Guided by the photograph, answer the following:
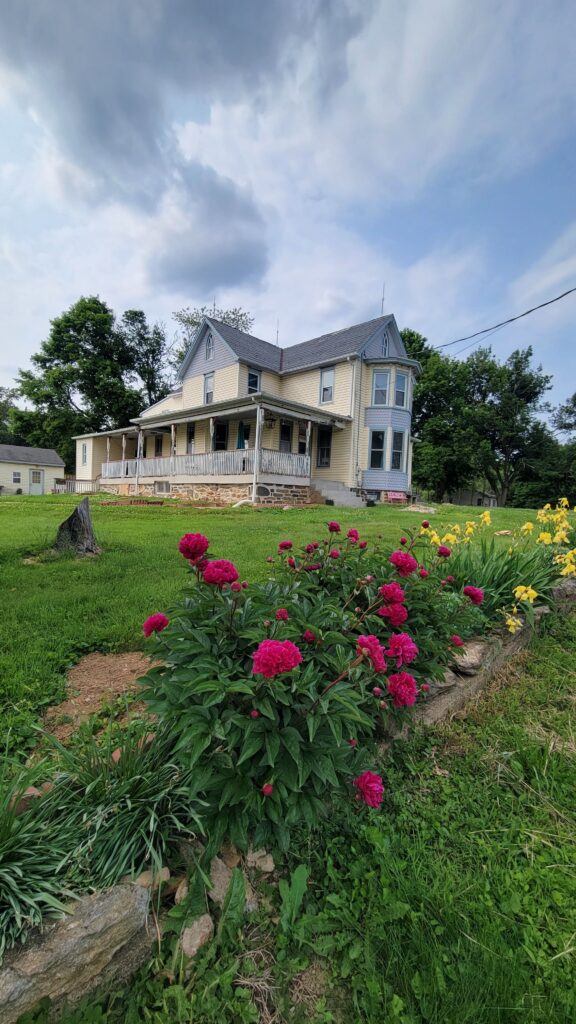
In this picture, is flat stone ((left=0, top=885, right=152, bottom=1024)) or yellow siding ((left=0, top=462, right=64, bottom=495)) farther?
yellow siding ((left=0, top=462, right=64, bottom=495))

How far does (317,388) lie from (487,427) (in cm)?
1486

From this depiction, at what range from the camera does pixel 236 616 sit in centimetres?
154

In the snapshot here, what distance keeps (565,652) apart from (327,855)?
2.42 meters

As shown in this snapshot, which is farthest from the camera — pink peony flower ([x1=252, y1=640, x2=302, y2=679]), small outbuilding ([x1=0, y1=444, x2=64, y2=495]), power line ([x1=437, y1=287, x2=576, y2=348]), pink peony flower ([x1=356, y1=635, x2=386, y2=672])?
small outbuilding ([x1=0, y1=444, x2=64, y2=495])

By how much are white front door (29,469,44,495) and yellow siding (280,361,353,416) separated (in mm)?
24898

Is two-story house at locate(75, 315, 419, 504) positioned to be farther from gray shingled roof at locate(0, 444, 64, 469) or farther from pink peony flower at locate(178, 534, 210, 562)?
gray shingled roof at locate(0, 444, 64, 469)

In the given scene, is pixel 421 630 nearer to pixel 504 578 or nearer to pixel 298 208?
pixel 504 578

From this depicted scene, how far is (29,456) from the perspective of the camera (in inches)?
1305

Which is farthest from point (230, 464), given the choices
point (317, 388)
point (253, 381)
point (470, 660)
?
point (470, 660)

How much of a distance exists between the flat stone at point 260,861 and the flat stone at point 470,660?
1.39m

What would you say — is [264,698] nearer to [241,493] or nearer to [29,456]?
[241,493]

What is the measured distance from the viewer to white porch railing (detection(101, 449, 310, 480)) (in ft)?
43.5

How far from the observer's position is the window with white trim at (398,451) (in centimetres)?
1656

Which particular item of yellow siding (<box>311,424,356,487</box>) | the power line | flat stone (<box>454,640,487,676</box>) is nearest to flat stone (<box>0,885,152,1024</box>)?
flat stone (<box>454,640,487,676</box>)
